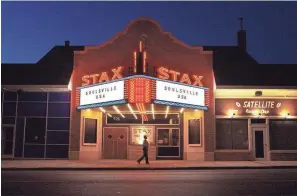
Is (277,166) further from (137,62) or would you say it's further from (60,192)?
(60,192)

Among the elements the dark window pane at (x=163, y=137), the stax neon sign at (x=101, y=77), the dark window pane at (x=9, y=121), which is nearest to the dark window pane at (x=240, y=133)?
the dark window pane at (x=163, y=137)

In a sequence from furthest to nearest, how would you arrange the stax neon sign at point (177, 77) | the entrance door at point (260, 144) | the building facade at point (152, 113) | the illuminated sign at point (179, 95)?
the entrance door at point (260, 144)
the building facade at point (152, 113)
the stax neon sign at point (177, 77)
the illuminated sign at point (179, 95)

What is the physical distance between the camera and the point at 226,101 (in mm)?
23781

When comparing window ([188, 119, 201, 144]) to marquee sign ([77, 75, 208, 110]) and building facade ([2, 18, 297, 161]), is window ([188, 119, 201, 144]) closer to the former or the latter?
building facade ([2, 18, 297, 161])

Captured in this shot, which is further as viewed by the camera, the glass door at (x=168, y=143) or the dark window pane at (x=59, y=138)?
the glass door at (x=168, y=143)

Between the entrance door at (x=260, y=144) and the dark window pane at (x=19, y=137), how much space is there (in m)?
15.0

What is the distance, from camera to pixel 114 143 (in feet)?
79.7

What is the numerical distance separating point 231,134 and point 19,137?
13.6 metres

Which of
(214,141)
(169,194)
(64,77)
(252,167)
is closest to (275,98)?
(214,141)

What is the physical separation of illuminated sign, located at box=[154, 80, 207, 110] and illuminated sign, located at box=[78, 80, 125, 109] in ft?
6.78

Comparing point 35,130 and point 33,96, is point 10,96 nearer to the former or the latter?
point 33,96

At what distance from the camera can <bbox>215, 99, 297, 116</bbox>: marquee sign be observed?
77.8 feet

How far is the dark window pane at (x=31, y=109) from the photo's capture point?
23.9m

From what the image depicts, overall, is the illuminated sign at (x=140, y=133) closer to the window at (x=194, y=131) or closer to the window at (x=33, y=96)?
the window at (x=194, y=131)
